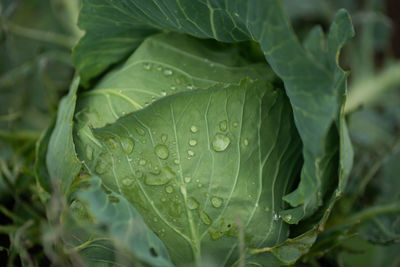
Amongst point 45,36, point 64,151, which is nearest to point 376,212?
point 64,151

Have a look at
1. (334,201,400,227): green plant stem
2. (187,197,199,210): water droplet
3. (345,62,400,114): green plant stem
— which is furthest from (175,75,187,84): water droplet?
(345,62,400,114): green plant stem

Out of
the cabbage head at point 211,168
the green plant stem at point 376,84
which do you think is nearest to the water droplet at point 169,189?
the cabbage head at point 211,168

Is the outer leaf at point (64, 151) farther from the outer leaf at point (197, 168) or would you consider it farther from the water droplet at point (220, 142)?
the water droplet at point (220, 142)

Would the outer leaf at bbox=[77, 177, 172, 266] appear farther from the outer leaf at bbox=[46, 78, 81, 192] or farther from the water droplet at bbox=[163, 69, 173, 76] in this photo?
the water droplet at bbox=[163, 69, 173, 76]

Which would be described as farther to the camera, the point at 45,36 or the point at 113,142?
the point at 45,36

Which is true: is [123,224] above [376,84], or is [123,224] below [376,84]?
above

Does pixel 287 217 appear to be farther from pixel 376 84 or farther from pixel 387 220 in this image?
pixel 376 84

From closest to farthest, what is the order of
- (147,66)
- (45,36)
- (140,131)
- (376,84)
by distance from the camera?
(140,131)
(147,66)
(45,36)
(376,84)
